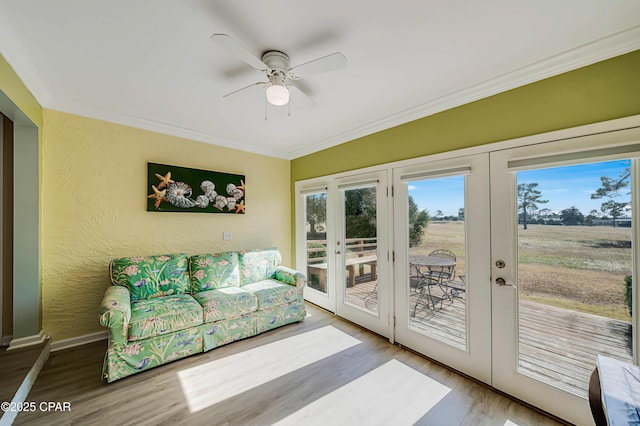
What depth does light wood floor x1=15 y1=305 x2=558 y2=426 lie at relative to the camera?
1750 mm

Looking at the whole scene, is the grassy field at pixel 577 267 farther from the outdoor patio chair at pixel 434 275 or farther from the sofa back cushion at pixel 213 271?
the sofa back cushion at pixel 213 271

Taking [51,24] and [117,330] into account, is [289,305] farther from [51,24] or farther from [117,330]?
[51,24]

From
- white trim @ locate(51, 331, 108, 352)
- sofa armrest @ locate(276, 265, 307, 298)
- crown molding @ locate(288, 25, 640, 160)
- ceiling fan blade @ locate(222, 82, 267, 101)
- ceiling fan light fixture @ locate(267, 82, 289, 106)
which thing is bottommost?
white trim @ locate(51, 331, 108, 352)

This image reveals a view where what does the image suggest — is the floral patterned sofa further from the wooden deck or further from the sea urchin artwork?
the wooden deck

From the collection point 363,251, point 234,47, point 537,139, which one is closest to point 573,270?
point 537,139

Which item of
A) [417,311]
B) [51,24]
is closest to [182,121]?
[51,24]

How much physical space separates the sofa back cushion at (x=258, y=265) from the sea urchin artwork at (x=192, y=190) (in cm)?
74

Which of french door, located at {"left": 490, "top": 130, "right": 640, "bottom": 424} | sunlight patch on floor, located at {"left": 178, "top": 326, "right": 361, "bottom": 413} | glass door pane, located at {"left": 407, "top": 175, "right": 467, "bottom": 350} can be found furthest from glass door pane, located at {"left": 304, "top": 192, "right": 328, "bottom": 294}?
french door, located at {"left": 490, "top": 130, "right": 640, "bottom": 424}

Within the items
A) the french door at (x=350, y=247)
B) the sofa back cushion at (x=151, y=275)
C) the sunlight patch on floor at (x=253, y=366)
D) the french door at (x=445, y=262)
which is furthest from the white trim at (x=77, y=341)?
the french door at (x=445, y=262)

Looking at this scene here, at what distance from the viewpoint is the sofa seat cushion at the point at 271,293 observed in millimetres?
3010

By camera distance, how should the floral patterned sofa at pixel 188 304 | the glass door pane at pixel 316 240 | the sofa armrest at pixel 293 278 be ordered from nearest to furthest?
the floral patterned sofa at pixel 188 304 → the sofa armrest at pixel 293 278 → the glass door pane at pixel 316 240

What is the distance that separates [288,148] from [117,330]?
10.5 ft

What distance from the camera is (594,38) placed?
63.5 inches

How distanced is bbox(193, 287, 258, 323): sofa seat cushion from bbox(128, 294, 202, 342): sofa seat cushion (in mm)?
88
